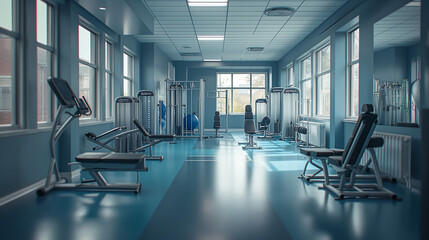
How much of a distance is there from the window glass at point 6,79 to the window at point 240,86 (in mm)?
10855

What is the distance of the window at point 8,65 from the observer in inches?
137

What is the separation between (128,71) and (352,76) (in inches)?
228

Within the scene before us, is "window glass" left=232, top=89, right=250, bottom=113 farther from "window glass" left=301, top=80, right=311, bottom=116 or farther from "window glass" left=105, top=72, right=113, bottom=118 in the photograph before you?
"window glass" left=105, top=72, right=113, bottom=118


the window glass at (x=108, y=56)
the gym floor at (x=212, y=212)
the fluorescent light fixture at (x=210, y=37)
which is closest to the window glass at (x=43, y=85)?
the gym floor at (x=212, y=212)

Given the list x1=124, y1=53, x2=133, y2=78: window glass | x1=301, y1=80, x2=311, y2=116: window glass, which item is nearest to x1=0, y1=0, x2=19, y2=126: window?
x1=124, y1=53, x2=133, y2=78: window glass

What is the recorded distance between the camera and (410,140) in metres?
3.86

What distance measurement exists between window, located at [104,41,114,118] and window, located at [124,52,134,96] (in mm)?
1255

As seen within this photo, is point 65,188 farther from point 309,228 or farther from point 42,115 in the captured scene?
point 309,228

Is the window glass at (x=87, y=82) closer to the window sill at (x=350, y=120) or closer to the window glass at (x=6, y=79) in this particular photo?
the window glass at (x=6, y=79)

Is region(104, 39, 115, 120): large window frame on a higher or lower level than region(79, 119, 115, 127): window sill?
higher

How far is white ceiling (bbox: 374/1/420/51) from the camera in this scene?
392 cm

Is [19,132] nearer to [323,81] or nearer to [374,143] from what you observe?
[374,143]

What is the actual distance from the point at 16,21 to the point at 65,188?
207 centimetres

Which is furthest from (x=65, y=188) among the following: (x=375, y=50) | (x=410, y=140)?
(x=375, y=50)
